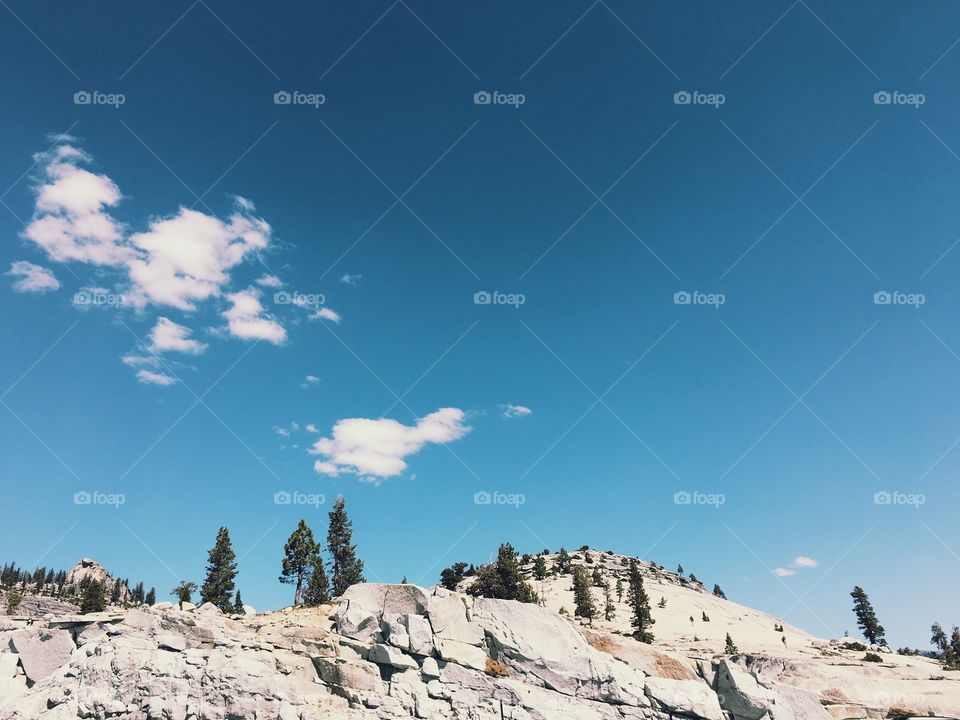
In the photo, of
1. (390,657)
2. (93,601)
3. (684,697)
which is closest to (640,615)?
(684,697)

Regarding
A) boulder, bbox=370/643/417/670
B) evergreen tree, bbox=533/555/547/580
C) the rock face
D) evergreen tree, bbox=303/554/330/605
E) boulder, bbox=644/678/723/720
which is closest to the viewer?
the rock face

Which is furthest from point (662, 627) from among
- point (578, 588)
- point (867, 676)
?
point (867, 676)

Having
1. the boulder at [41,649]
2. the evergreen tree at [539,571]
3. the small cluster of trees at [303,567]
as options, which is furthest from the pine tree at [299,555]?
the evergreen tree at [539,571]

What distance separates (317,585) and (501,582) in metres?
22.2

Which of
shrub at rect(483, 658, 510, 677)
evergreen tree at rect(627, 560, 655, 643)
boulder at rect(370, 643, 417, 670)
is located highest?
evergreen tree at rect(627, 560, 655, 643)

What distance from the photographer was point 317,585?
200 feet

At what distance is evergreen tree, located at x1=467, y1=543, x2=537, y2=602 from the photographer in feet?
218

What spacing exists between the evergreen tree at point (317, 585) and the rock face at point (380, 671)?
55.9 feet

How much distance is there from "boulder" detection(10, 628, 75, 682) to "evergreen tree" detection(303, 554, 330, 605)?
28754 mm

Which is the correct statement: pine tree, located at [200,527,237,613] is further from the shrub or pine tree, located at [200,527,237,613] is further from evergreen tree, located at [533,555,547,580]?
evergreen tree, located at [533,555,547,580]

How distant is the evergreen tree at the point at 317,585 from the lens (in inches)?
2336

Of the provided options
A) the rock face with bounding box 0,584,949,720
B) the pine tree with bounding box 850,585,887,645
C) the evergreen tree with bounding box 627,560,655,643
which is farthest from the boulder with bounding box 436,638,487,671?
the pine tree with bounding box 850,585,887,645

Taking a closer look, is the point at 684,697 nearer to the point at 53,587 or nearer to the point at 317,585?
the point at 317,585

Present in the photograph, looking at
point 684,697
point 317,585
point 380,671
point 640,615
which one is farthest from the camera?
point 640,615
